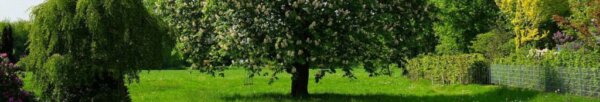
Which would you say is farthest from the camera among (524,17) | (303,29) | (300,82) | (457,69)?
(524,17)

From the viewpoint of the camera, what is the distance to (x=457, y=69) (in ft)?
94.8

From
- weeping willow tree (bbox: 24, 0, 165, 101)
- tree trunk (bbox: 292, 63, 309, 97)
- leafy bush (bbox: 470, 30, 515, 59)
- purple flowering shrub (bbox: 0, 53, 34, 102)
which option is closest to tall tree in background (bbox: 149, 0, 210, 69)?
tree trunk (bbox: 292, 63, 309, 97)

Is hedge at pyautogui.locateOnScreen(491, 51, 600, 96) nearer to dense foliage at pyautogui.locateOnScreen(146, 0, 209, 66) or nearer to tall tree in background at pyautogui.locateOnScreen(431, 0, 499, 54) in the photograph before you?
dense foliage at pyautogui.locateOnScreen(146, 0, 209, 66)

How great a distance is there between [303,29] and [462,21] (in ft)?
126

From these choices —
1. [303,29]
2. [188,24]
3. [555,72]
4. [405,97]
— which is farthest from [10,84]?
[555,72]

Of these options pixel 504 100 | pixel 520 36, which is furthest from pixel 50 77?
pixel 520 36

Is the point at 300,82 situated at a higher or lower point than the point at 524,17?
lower

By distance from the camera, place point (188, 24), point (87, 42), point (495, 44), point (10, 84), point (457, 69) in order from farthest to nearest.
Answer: point (495, 44) → point (457, 69) → point (188, 24) → point (10, 84) → point (87, 42)

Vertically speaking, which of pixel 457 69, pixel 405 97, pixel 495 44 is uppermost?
pixel 495 44

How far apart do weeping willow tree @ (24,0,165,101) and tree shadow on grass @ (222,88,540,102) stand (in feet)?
22.2

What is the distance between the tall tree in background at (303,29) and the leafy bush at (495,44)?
2355 centimetres

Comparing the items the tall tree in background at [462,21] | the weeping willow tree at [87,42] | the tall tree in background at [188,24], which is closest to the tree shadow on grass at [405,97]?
the tall tree in background at [188,24]

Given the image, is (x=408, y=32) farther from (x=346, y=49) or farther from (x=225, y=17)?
(x=225, y=17)

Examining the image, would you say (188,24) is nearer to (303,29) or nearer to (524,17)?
(303,29)
